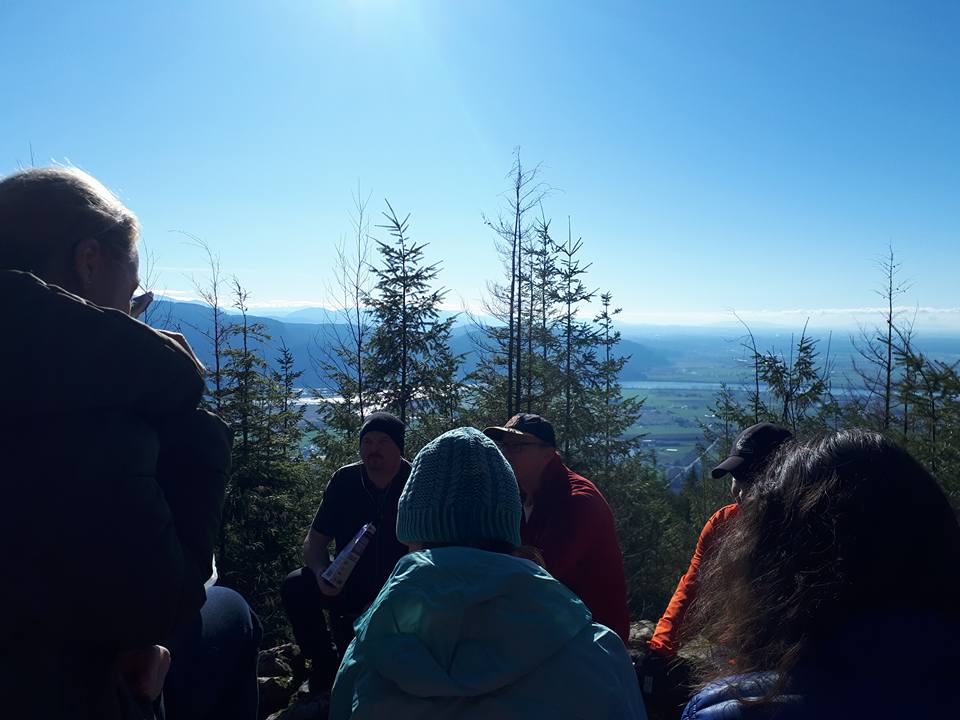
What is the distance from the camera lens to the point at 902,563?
1.13 metres

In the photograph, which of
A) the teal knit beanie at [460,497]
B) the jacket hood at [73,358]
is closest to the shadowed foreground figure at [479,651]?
the teal knit beanie at [460,497]

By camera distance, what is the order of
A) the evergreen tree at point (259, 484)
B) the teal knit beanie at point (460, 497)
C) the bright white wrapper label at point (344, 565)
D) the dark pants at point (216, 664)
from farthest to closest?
the evergreen tree at point (259, 484) < the bright white wrapper label at point (344, 565) < the dark pants at point (216, 664) < the teal knit beanie at point (460, 497)

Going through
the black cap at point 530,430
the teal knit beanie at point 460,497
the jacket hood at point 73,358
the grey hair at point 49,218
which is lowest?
the black cap at point 530,430

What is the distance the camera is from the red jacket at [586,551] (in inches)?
132

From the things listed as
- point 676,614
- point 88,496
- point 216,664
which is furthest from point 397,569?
point 676,614

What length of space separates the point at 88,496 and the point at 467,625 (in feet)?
2.63

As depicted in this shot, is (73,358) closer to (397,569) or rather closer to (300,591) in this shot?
(397,569)

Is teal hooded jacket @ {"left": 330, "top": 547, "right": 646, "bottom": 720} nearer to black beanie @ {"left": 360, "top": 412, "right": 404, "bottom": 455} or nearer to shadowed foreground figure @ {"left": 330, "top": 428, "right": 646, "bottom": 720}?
shadowed foreground figure @ {"left": 330, "top": 428, "right": 646, "bottom": 720}

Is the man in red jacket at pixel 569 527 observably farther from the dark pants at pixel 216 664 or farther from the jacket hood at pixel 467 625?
the jacket hood at pixel 467 625

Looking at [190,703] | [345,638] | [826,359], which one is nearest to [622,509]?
[826,359]

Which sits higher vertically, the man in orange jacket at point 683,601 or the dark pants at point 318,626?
the man in orange jacket at point 683,601

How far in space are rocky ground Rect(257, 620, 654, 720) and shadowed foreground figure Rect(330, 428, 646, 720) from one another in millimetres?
2889

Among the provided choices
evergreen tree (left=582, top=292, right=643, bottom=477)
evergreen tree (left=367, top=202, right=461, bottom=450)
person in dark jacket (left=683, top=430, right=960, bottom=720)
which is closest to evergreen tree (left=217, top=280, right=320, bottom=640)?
evergreen tree (left=367, top=202, right=461, bottom=450)

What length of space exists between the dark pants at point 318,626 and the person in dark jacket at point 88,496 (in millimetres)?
3073
